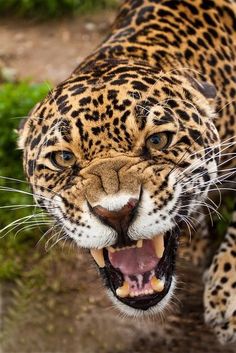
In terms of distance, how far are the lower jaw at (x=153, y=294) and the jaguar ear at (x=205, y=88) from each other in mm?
897

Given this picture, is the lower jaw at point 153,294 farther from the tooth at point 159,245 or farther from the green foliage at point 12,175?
the green foliage at point 12,175

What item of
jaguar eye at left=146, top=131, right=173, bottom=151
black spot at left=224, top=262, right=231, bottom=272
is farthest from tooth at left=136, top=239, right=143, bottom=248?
black spot at left=224, top=262, right=231, bottom=272

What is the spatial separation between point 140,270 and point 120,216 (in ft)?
2.00

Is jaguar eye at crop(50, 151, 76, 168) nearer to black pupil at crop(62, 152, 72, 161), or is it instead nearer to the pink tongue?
black pupil at crop(62, 152, 72, 161)

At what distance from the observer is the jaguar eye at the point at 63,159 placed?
5031 mm

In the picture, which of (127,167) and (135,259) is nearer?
(127,167)

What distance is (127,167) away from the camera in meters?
4.78

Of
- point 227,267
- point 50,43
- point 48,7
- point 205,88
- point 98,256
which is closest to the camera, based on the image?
point 98,256

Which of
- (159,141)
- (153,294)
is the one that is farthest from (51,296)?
(159,141)

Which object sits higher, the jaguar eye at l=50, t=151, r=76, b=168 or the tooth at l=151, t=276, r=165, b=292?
the jaguar eye at l=50, t=151, r=76, b=168

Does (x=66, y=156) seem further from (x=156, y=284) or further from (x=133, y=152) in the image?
(x=156, y=284)

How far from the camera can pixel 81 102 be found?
16.6 feet

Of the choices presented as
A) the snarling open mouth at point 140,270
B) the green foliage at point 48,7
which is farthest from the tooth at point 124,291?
the green foliage at point 48,7

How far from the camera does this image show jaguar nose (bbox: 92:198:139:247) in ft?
15.0
